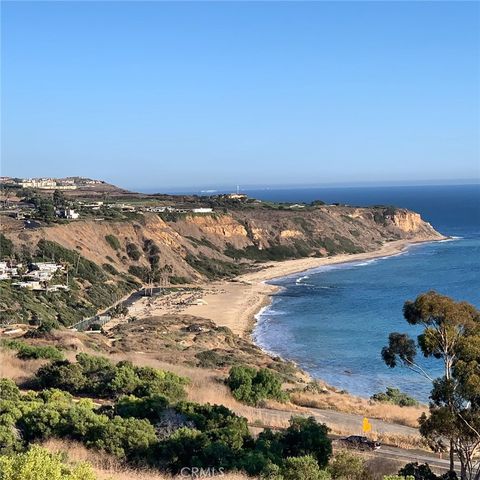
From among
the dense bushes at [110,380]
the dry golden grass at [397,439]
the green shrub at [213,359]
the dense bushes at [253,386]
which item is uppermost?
the dense bushes at [110,380]

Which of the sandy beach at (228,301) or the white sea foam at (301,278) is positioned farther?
the white sea foam at (301,278)

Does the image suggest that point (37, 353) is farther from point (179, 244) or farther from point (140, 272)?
point (179, 244)

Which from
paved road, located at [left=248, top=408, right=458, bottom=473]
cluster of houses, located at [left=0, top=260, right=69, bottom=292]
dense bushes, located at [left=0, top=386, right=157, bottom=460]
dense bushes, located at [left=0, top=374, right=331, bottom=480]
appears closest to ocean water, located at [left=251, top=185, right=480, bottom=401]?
paved road, located at [left=248, top=408, right=458, bottom=473]

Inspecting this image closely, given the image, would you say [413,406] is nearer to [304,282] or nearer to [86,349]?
[86,349]

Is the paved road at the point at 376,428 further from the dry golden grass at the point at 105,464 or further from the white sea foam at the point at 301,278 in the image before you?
the white sea foam at the point at 301,278

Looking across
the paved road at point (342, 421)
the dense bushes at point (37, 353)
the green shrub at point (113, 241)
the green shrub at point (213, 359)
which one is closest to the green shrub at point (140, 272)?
→ the green shrub at point (113, 241)

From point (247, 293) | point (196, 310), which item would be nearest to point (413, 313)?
point (196, 310)
